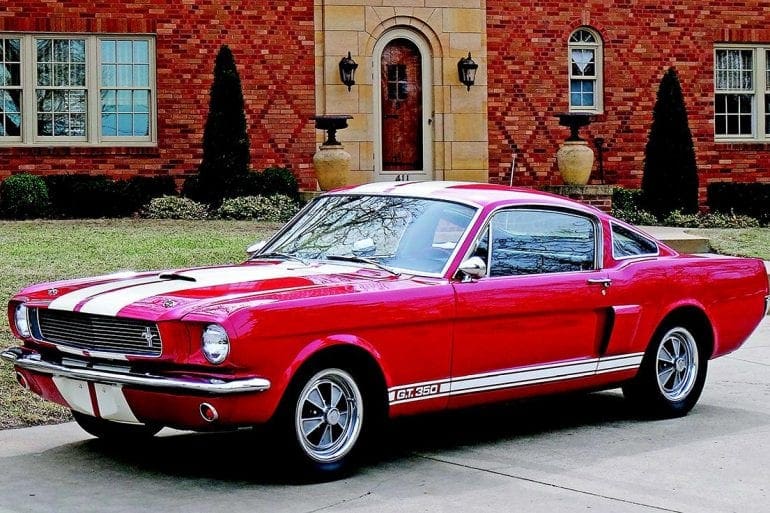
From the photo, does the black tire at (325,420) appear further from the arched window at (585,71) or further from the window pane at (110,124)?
the arched window at (585,71)

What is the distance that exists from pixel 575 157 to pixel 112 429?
13.6m

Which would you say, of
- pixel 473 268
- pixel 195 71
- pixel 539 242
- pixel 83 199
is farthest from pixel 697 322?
pixel 195 71

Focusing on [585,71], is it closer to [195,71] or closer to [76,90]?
[195,71]

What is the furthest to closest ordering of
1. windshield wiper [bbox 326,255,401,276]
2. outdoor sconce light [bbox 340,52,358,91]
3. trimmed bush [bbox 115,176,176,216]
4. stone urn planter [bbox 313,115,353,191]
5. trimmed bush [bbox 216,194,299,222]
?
1. outdoor sconce light [bbox 340,52,358,91]
2. trimmed bush [bbox 115,176,176,216]
3. trimmed bush [bbox 216,194,299,222]
4. stone urn planter [bbox 313,115,353,191]
5. windshield wiper [bbox 326,255,401,276]

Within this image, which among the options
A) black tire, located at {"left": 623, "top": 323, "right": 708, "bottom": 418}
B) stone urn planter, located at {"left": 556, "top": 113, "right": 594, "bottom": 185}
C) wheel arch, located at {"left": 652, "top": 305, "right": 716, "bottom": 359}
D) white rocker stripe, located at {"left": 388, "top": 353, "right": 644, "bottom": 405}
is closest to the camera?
white rocker stripe, located at {"left": 388, "top": 353, "right": 644, "bottom": 405}

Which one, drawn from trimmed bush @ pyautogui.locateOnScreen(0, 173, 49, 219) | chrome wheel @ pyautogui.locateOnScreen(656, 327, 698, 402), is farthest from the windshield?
trimmed bush @ pyautogui.locateOnScreen(0, 173, 49, 219)

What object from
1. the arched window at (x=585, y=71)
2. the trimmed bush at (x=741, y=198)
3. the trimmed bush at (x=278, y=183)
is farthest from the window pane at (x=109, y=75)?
the trimmed bush at (x=741, y=198)

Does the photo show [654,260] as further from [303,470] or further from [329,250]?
[303,470]

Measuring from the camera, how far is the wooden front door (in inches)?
913

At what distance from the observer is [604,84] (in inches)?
954

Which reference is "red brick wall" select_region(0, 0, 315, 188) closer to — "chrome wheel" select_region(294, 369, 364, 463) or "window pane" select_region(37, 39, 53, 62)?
"window pane" select_region(37, 39, 53, 62)

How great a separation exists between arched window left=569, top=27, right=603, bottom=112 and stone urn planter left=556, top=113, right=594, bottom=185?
4.12m

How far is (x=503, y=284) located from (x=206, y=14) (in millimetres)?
16057

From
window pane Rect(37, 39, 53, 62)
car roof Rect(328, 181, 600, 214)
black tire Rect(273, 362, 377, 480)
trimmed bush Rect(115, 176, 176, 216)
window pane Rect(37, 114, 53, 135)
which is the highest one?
window pane Rect(37, 39, 53, 62)
